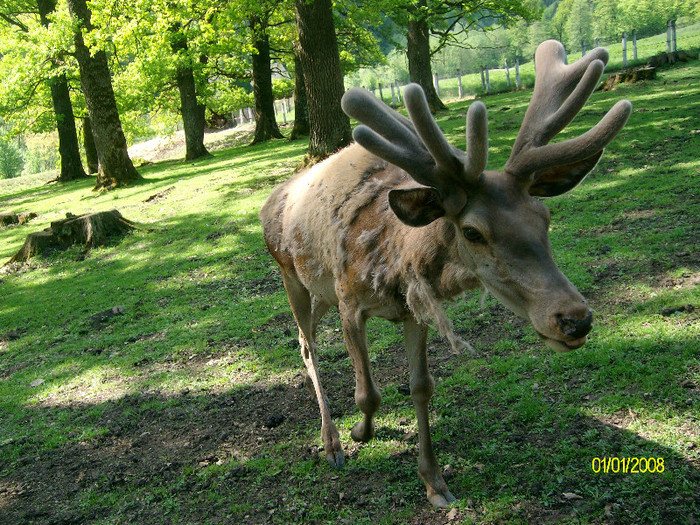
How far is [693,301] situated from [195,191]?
44.2 ft

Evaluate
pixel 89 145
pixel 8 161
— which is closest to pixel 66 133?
pixel 89 145

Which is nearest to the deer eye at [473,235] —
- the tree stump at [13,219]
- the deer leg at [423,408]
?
the deer leg at [423,408]

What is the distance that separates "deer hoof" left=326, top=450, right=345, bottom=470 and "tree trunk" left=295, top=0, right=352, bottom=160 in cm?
933

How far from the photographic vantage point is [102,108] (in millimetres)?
19516

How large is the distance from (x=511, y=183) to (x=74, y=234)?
483 inches

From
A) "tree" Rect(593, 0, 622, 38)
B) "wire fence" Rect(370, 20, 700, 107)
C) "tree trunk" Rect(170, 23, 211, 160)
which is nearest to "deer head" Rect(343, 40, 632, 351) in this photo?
"tree trunk" Rect(170, 23, 211, 160)

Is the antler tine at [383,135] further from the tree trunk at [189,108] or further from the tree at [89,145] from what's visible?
the tree at [89,145]

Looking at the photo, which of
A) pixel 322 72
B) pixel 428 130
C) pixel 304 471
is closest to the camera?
pixel 428 130

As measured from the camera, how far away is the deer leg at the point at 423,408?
427 cm

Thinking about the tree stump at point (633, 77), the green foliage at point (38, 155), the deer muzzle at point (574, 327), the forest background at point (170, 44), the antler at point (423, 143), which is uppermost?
the forest background at point (170, 44)

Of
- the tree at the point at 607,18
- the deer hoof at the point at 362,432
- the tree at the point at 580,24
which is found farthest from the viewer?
the tree at the point at 580,24

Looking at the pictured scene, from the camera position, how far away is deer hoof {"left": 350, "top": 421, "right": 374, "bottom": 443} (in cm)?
506

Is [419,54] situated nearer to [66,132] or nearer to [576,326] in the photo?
[66,132]

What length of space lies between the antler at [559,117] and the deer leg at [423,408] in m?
1.56
